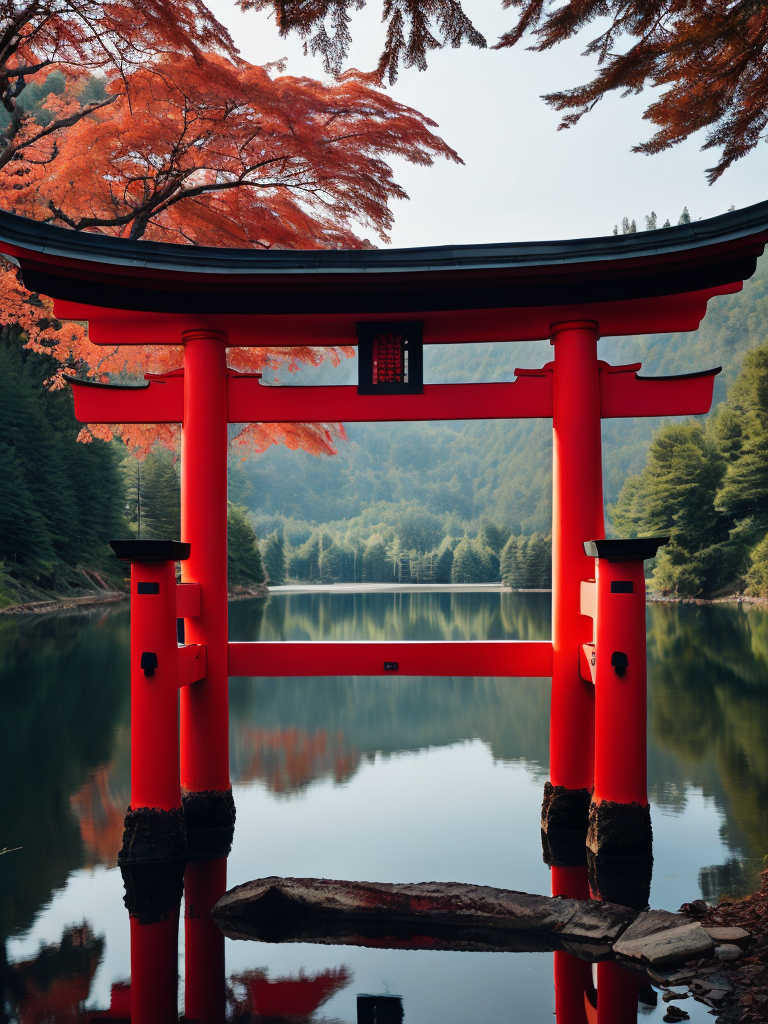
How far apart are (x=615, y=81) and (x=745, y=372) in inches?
1058

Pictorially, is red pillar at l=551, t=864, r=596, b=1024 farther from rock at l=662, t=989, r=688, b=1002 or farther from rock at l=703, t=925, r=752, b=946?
rock at l=703, t=925, r=752, b=946

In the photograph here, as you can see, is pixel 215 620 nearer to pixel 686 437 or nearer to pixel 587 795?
pixel 587 795

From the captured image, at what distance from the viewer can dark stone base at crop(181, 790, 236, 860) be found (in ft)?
15.7

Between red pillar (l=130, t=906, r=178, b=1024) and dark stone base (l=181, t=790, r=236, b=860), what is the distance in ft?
3.36

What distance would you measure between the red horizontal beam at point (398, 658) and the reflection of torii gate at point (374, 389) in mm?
13

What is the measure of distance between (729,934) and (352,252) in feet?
12.6

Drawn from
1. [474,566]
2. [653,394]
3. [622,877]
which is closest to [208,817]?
[622,877]

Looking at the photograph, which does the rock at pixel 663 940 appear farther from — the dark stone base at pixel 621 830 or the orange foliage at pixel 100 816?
the orange foliage at pixel 100 816

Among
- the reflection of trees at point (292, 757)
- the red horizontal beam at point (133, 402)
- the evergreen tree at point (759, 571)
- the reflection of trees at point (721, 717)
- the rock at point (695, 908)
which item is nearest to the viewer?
the rock at point (695, 908)

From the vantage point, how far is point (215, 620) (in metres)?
4.98

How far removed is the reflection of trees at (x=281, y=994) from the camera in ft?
9.34

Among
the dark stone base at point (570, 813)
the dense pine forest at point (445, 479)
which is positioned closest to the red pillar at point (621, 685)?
the dark stone base at point (570, 813)

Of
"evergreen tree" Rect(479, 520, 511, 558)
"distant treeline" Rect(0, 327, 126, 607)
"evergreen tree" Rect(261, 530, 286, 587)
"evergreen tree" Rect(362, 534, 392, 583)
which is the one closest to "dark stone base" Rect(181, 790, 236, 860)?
"distant treeline" Rect(0, 327, 126, 607)

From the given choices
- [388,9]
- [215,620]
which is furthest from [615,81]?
[215,620]
